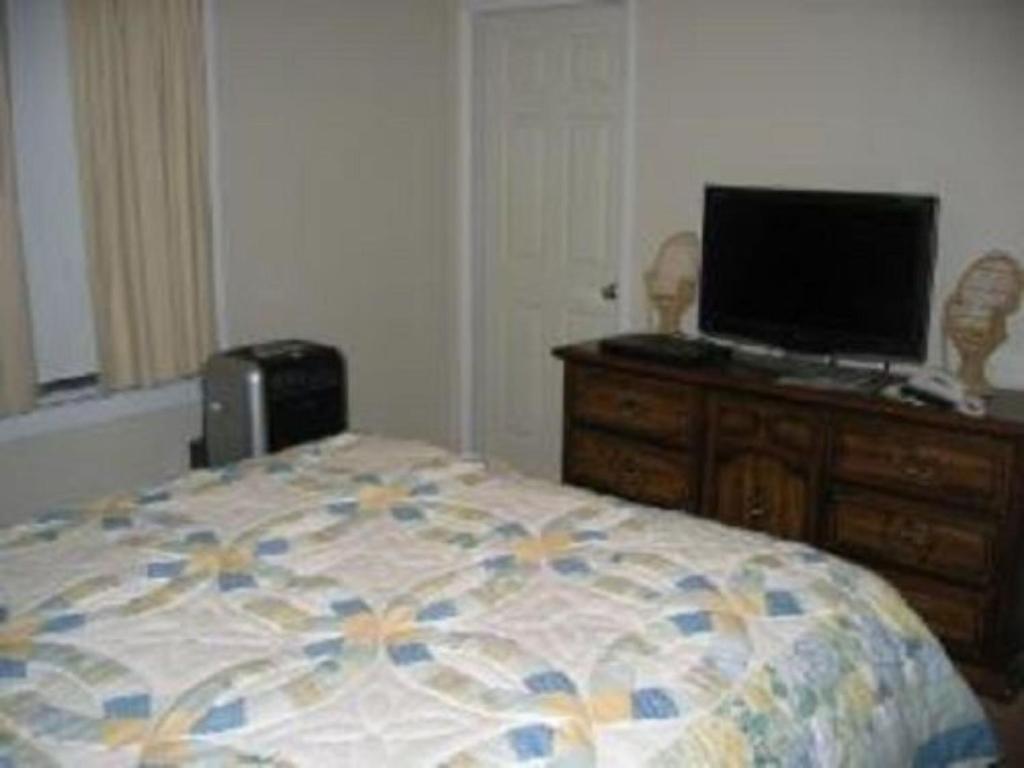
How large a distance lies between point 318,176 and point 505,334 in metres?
1.13

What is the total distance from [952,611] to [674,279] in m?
1.53

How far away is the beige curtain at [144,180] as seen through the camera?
3.40 meters

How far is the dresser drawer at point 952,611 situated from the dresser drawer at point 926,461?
28 cm

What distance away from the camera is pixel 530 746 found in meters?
1.41

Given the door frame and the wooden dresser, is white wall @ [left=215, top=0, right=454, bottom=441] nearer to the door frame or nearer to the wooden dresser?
the door frame

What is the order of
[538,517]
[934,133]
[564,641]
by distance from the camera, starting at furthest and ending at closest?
[934,133] < [538,517] < [564,641]

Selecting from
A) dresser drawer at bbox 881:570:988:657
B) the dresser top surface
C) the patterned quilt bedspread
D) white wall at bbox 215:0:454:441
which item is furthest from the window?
dresser drawer at bbox 881:570:988:657

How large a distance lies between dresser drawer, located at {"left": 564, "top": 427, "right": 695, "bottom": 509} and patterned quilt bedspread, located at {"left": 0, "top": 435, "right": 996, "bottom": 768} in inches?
52.2

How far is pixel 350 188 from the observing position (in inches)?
171

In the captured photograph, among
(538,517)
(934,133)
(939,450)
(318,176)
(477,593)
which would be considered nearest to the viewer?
(477,593)

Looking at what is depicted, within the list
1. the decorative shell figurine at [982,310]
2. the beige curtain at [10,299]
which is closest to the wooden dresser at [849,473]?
the decorative shell figurine at [982,310]

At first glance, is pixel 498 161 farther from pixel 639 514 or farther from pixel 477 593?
pixel 477 593

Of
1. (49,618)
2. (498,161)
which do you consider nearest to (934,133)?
(498,161)

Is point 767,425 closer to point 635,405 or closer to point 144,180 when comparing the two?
point 635,405
